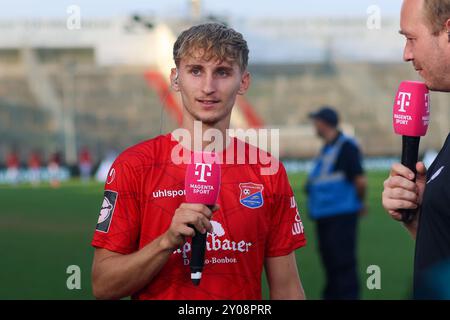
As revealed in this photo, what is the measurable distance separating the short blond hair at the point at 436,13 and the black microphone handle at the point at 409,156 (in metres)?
0.49

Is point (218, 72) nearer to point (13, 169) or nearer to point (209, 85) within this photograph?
point (209, 85)

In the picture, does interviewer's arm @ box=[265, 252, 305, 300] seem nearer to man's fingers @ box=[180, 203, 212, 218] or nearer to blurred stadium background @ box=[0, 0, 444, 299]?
man's fingers @ box=[180, 203, 212, 218]

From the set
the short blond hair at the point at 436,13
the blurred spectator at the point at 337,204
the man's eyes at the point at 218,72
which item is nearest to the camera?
the short blond hair at the point at 436,13

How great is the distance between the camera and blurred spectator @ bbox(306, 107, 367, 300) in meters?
9.01

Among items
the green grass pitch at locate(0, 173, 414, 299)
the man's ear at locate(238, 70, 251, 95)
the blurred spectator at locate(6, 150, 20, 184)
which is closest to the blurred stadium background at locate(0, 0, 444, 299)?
the blurred spectator at locate(6, 150, 20, 184)

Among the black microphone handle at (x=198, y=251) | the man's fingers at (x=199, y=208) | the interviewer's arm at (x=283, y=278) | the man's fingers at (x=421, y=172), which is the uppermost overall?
the man's fingers at (x=421, y=172)

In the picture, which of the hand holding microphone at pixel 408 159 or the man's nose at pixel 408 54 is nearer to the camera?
the man's nose at pixel 408 54

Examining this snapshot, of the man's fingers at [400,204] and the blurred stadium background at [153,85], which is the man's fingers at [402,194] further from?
the blurred stadium background at [153,85]

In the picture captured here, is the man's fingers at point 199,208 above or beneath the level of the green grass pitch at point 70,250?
above

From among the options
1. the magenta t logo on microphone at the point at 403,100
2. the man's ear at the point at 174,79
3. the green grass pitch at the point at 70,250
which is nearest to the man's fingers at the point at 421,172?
the magenta t logo on microphone at the point at 403,100

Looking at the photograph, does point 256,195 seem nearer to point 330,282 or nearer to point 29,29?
point 330,282

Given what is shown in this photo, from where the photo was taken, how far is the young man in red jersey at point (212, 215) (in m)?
3.53

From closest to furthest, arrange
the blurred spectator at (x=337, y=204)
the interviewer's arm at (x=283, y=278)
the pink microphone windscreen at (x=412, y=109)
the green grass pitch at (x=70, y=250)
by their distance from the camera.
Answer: the pink microphone windscreen at (x=412, y=109)
the interviewer's arm at (x=283, y=278)
the blurred spectator at (x=337, y=204)
the green grass pitch at (x=70, y=250)
